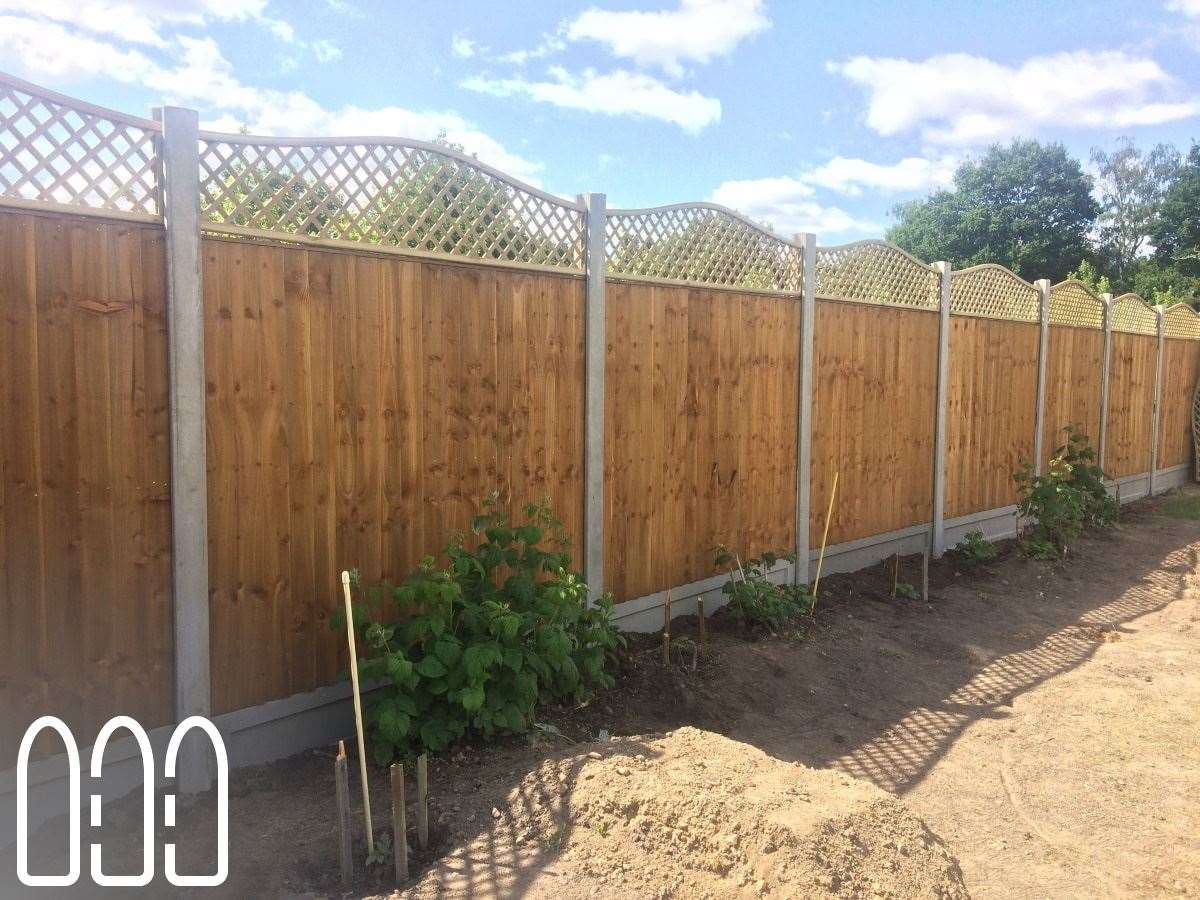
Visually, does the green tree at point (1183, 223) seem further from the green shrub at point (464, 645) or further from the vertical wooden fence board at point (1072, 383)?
the green shrub at point (464, 645)

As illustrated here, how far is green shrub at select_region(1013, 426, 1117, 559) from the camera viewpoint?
8.12 m

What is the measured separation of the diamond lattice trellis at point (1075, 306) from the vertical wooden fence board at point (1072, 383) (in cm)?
8

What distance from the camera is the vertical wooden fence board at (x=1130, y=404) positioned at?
10.9 m

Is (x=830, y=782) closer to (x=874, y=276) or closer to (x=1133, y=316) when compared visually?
(x=874, y=276)

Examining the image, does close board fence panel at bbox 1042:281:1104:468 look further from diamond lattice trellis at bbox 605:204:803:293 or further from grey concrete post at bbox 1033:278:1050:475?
diamond lattice trellis at bbox 605:204:803:293

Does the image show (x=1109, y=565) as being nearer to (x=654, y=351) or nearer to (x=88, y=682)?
(x=654, y=351)

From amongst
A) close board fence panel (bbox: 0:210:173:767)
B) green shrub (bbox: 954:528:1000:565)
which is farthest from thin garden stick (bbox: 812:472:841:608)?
close board fence panel (bbox: 0:210:173:767)

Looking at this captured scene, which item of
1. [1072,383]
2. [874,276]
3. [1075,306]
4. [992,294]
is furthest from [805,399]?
[1075,306]

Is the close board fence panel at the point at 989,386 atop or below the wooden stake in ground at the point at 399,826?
atop

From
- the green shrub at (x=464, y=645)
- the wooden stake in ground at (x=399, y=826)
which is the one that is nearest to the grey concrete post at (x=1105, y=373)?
the green shrub at (x=464, y=645)

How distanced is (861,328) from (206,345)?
4.81 metres

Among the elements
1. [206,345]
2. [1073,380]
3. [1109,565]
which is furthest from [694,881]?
[1073,380]

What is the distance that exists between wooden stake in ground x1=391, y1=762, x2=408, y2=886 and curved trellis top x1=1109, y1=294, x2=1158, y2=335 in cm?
1054

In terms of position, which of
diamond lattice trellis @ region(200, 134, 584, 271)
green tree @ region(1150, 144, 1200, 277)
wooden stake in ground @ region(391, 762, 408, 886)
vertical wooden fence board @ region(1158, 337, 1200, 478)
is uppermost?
green tree @ region(1150, 144, 1200, 277)
